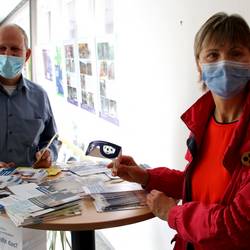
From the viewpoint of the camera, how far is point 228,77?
103cm

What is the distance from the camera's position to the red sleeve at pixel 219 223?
0.88 m

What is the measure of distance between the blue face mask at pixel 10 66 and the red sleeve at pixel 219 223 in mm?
1177

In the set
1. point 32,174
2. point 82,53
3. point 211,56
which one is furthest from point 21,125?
point 211,56

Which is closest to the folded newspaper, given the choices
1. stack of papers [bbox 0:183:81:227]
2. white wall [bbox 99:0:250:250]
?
stack of papers [bbox 0:183:81:227]

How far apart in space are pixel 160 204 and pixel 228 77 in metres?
0.43

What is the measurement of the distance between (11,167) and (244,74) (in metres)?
1.14

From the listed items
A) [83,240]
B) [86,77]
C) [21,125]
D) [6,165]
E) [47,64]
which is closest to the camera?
[83,240]

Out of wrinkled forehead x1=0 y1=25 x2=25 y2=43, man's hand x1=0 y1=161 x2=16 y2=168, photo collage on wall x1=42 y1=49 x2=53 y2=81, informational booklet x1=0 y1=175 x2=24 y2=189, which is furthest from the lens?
photo collage on wall x1=42 y1=49 x2=53 y2=81

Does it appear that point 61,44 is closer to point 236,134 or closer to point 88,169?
point 88,169

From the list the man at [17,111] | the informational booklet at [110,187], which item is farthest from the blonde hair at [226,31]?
the man at [17,111]

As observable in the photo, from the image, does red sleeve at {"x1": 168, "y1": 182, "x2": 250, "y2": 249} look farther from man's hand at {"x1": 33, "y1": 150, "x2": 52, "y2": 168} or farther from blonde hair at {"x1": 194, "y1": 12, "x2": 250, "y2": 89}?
man's hand at {"x1": 33, "y1": 150, "x2": 52, "y2": 168}

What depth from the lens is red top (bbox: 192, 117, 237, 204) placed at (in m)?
1.01

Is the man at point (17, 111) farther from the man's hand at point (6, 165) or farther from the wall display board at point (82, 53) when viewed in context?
the wall display board at point (82, 53)

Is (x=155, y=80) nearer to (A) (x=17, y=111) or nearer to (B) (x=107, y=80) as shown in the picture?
(B) (x=107, y=80)
